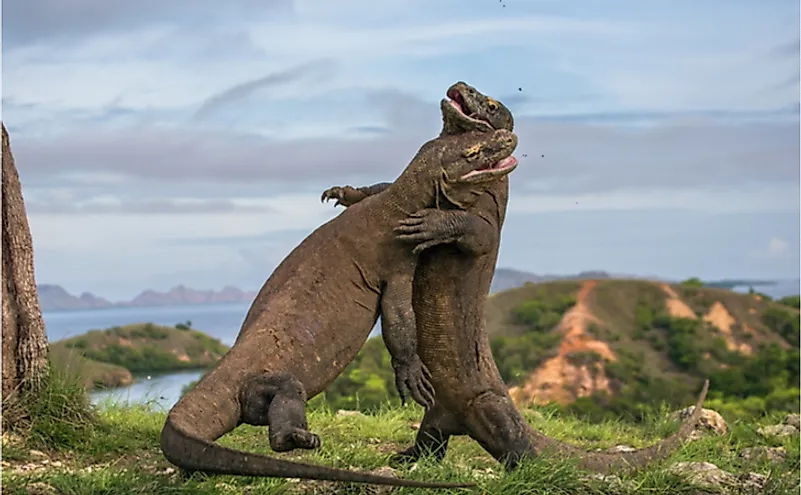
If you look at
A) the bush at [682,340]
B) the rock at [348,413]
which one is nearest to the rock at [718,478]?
the rock at [348,413]

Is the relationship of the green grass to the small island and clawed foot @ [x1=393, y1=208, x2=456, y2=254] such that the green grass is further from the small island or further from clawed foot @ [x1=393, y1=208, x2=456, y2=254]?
the small island

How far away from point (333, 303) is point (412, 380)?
2.15ft

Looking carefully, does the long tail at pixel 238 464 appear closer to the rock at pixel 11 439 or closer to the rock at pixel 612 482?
the rock at pixel 612 482

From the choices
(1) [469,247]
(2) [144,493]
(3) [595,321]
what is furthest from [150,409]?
(3) [595,321]

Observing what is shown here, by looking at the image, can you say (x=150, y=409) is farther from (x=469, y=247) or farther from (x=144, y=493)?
(x=469, y=247)

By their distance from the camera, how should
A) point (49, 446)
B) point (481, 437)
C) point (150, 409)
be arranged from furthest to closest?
point (150, 409) → point (49, 446) → point (481, 437)

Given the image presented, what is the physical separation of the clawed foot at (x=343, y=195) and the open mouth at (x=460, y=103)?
0.91m

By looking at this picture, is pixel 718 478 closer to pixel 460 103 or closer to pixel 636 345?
pixel 460 103

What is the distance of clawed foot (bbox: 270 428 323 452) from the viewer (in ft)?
17.9

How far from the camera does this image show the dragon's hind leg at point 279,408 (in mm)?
5523

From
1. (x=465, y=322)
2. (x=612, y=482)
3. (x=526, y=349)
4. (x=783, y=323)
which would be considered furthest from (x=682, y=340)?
(x=465, y=322)

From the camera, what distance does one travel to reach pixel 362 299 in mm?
6336

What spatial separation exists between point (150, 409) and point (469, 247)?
4285mm

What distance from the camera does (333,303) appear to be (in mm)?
6277
